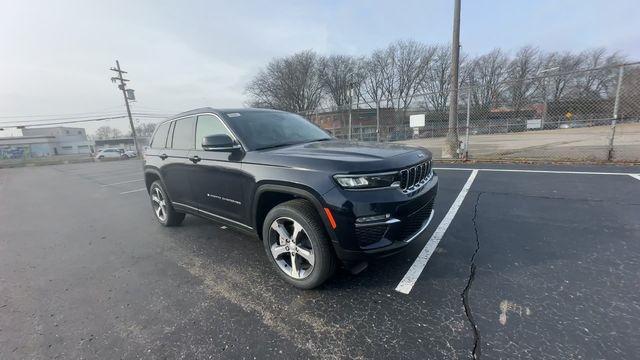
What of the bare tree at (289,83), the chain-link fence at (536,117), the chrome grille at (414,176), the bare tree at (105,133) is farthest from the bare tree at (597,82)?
the bare tree at (105,133)

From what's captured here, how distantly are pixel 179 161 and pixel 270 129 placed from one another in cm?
141

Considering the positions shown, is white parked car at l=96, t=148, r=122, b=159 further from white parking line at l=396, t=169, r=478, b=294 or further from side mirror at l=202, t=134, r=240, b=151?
white parking line at l=396, t=169, r=478, b=294

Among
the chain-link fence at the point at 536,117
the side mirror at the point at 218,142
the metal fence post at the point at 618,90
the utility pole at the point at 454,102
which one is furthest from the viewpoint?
the utility pole at the point at 454,102

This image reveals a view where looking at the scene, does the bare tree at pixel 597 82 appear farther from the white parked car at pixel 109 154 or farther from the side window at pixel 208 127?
the white parked car at pixel 109 154

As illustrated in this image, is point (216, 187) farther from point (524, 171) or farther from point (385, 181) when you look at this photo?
point (524, 171)

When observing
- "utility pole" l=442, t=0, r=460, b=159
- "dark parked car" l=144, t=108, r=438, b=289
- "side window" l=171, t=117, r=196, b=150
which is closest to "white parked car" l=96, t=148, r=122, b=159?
"side window" l=171, t=117, r=196, b=150

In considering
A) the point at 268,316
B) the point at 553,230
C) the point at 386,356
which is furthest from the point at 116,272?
the point at 553,230

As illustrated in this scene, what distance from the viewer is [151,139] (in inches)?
185

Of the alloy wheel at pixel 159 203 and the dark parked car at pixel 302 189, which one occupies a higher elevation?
the dark parked car at pixel 302 189

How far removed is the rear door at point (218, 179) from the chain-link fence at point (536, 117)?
674 cm

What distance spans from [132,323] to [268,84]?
47165 mm

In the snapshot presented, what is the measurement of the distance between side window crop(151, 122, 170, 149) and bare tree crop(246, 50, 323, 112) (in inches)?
1627

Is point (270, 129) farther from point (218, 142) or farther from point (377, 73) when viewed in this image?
point (377, 73)

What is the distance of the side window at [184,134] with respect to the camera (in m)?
3.73
